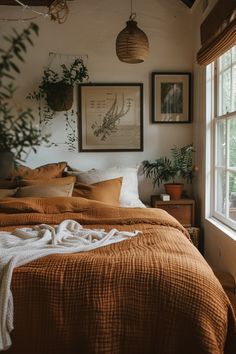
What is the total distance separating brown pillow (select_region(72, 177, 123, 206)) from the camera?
3.18 meters

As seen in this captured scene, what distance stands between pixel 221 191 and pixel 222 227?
0.37m

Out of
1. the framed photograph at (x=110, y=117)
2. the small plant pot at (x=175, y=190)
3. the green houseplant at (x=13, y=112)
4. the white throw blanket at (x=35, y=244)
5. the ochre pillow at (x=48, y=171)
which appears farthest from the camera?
the framed photograph at (x=110, y=117)

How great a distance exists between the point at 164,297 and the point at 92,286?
0.31 m

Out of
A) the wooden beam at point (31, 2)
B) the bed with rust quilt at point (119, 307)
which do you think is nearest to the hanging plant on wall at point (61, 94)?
the wooden beam at point (31, 2)

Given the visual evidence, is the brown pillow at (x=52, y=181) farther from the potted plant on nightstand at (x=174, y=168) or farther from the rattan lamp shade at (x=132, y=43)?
the rattan lamp shade at (x=132, y=43)

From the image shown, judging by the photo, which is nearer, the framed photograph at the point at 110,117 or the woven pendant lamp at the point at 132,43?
the woven pendant lamp at the point at 132,43

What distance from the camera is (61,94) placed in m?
3.65

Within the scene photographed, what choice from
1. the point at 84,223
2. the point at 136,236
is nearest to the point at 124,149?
the point at 84,223

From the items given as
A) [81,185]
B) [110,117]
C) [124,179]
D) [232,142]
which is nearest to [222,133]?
[232,142]

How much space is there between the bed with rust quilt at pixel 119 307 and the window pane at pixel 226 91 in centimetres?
190

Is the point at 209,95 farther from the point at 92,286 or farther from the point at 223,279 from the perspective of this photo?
the point at 92,286

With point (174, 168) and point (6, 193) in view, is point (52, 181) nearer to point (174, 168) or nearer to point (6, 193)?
point (6, 193)

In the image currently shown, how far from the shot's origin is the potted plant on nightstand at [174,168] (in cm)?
368

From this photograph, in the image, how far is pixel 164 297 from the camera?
1.51 meters
